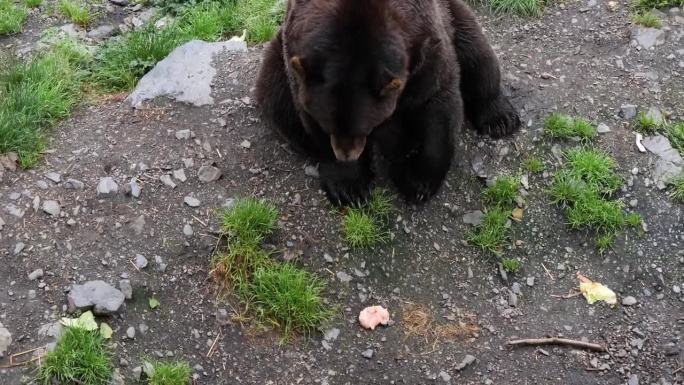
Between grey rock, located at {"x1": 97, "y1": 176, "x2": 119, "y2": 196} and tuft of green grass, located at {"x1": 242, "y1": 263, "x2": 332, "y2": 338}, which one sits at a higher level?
grey rock, located at {"x1": 97, "y1": 176, "x2": 119, "y2": 196}

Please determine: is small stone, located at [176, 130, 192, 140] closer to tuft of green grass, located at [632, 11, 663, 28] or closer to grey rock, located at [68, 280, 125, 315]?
grey rock, located at [68, 280, 125, 315]

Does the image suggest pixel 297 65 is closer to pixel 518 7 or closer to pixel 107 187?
pixel 107 187

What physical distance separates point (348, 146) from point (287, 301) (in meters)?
1.01

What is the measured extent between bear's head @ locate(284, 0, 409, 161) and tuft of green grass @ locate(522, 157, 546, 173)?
1.69 meters

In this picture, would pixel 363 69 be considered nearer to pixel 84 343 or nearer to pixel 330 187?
pixel 330 187

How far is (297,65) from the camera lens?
438cm

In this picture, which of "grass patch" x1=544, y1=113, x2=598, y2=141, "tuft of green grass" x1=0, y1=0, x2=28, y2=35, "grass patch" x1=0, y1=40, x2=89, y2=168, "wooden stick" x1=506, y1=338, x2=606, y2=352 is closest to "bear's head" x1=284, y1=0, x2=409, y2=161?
"wooden stick" x1=506, y1=338, x2=606, y2=352

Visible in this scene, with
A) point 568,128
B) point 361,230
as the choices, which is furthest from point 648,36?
point 361,230

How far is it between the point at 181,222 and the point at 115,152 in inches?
32.6

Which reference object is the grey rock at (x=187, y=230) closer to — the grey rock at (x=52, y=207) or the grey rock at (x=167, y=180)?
the grey rock at (x=167, y=180)

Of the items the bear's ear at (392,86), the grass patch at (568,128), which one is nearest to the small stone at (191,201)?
the bear's ear at (392,86)

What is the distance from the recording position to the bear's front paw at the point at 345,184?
546 centimetres

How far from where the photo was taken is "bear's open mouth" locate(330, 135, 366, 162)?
4727 mm

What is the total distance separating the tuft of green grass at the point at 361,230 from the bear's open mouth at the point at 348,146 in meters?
0.61
